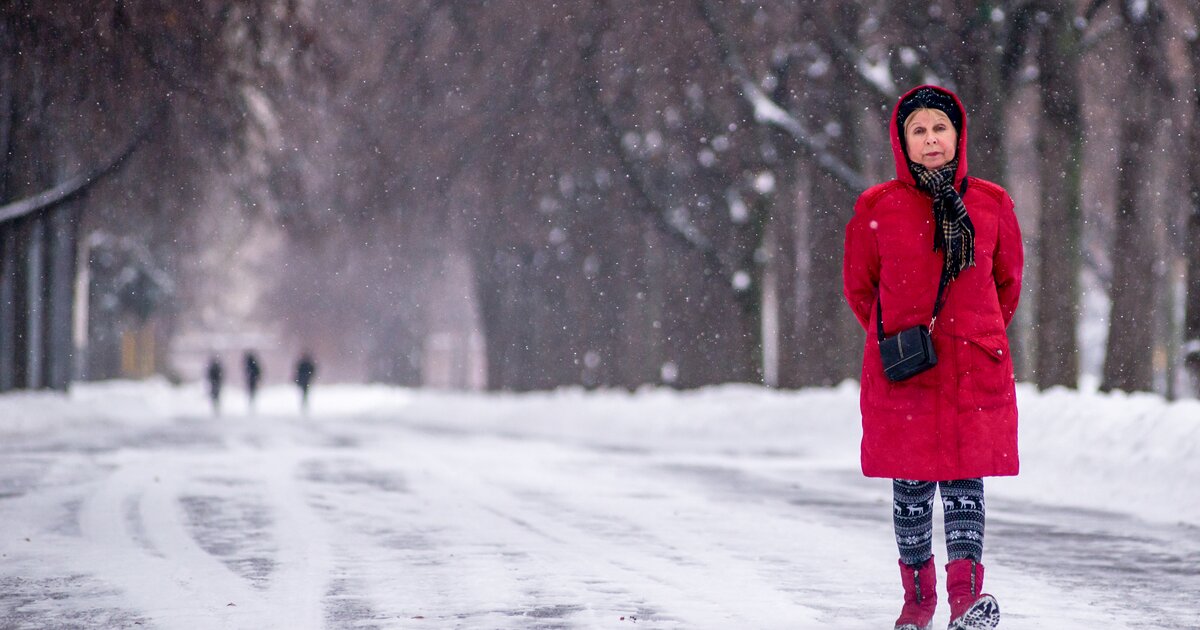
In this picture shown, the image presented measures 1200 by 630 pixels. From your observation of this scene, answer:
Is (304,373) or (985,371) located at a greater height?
(985,371)

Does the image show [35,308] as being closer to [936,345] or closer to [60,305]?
[60,305]

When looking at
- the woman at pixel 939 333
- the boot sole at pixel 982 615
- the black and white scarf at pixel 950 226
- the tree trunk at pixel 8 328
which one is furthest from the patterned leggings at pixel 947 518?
the tree trunk at pixel 8 328

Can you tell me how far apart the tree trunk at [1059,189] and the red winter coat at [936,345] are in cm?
1366

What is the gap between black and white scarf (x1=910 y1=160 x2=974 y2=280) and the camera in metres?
5.71

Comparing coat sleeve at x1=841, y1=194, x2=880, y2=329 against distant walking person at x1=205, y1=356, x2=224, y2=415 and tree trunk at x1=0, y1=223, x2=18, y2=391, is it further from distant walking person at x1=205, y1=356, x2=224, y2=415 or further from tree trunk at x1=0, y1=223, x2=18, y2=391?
distant walking person at x1=205, y1=356, x2=224, y2=415

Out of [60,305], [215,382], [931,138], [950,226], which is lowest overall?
[215,382]

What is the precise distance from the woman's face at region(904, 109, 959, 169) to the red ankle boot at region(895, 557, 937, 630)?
137cm

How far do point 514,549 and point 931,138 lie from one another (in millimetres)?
3750

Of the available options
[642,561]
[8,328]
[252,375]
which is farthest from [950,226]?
[252,375]

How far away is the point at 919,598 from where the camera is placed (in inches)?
233

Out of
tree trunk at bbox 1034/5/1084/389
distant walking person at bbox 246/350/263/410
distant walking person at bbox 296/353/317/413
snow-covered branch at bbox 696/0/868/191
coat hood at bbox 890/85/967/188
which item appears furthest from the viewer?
distant walking person at bbox 246/350/263/410

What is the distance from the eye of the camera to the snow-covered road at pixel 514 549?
6648 millimetres

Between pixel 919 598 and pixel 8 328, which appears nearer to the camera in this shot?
pixel 919 598

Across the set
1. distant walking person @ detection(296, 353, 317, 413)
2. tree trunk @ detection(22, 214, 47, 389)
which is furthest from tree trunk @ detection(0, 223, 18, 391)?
distant walking person @ detection(296, 353, 317, 413)
